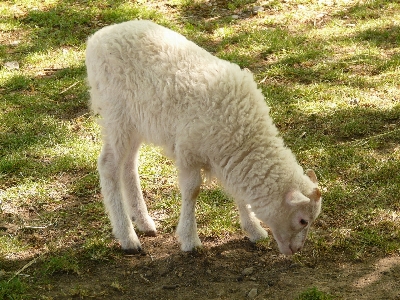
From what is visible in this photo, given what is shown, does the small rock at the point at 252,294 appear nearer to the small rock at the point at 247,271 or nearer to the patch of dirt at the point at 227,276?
the patch of dirt at the point at 227,276

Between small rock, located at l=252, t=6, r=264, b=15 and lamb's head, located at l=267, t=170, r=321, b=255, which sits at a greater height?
small rock, located at l=252, t=6, r=264, b=15

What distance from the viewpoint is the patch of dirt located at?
15.6 ft

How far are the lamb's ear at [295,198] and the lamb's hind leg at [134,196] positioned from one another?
145 centimetres

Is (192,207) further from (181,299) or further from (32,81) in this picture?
(32,81)

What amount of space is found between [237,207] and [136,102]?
4.76 ft

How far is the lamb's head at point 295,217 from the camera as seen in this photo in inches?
189

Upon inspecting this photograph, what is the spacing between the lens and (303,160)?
6582mm

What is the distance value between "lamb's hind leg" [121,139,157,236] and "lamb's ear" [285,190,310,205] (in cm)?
145

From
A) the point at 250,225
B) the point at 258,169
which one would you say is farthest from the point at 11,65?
the point at 258,169

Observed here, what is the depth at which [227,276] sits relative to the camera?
503 centimetres

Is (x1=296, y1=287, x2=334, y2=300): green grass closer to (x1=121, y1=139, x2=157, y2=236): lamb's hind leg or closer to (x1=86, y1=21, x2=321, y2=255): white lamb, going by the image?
(x1=86, y1=21, x2=321, y2=255): white lamb

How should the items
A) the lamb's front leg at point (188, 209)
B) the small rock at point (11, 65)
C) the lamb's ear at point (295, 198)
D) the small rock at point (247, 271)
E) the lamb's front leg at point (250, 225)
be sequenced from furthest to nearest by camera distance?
the small rock at point (11, 65) → the lamb's front leg at point (250, 225) → the lamb's front leg at point (188, 209) → the small rock at point (247, 271) → the lamb's ear at point (295, 198)

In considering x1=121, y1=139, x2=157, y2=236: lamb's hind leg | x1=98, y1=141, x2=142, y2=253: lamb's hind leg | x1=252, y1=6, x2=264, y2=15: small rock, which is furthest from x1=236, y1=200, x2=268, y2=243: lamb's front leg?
x1=252, y1=6, x2=264, y2=15: small rock

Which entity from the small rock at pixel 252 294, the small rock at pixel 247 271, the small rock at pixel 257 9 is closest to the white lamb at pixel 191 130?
the small rock at pixel 247 271
